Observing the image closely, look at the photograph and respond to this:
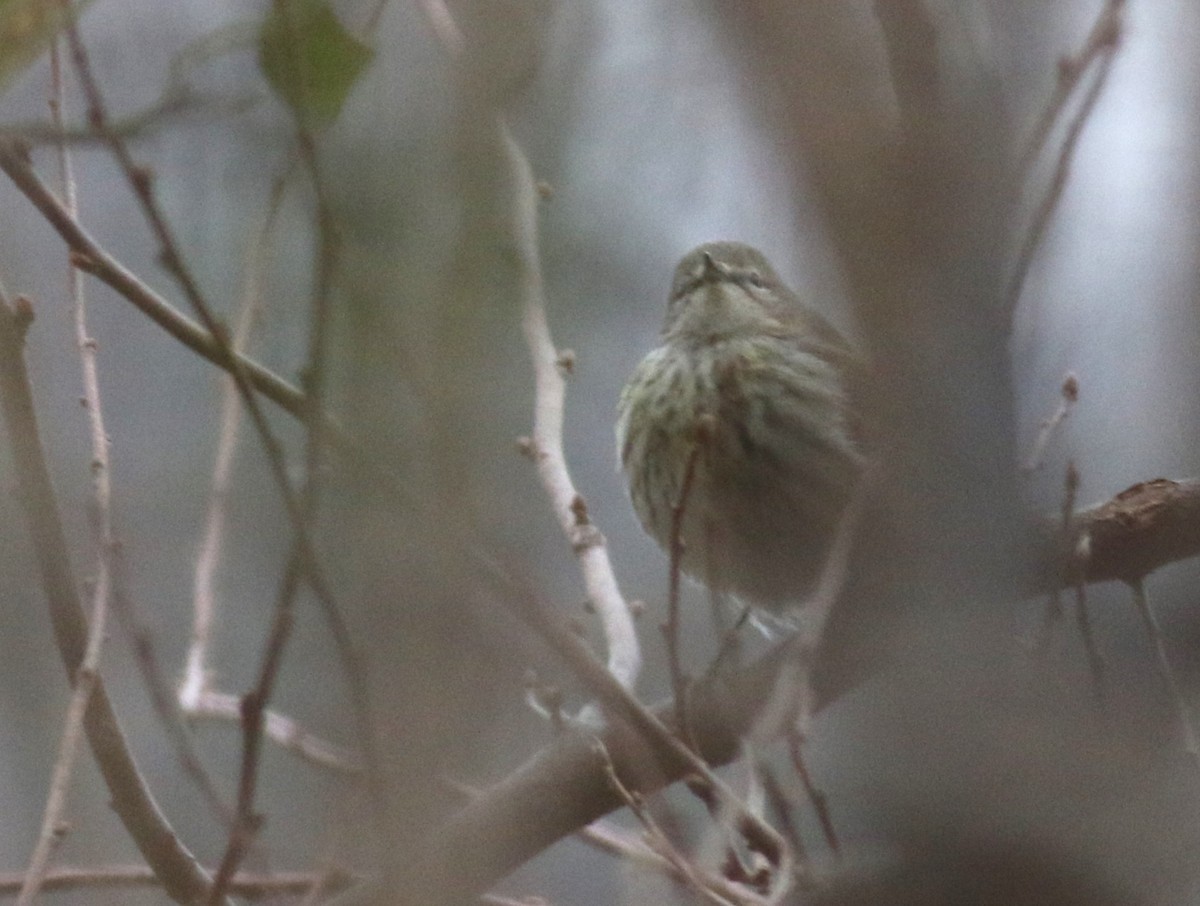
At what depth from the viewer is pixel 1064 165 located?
1.69 meters

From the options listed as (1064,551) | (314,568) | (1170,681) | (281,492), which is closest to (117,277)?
(281,492)

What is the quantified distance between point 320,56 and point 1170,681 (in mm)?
1307

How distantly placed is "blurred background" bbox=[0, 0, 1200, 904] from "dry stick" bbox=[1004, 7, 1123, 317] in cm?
3

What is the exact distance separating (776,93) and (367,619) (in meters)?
0.92

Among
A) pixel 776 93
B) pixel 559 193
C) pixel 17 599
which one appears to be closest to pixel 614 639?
pixel 559 193

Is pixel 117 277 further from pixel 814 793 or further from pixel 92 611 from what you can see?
pixel 814 793

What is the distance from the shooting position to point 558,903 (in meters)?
4.30

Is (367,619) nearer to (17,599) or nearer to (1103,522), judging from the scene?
(1103,522)

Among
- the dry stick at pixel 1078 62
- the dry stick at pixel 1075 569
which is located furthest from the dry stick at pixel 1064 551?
the dry stick at pixel 1078 62

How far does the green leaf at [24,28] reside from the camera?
1.96 metres

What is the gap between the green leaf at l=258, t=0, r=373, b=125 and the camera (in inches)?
83.9

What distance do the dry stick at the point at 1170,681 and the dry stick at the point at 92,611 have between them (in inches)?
51.3

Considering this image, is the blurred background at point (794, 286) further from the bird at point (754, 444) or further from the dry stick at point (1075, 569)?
the bird at point (754, 444)

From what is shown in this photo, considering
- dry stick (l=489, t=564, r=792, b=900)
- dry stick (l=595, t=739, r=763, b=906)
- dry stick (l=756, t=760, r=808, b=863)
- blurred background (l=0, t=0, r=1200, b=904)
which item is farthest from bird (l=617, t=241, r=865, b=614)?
dry stick (l=756, t=760, r=808, b=863)
